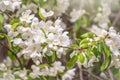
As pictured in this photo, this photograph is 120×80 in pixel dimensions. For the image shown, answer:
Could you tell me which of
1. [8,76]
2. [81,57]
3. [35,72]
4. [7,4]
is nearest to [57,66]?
[35,72]

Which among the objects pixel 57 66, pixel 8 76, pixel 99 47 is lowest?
pixel 99 47

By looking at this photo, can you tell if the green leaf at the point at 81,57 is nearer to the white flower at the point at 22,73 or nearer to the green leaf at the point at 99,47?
the green leaf at the point at 99,47

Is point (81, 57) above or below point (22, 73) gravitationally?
below

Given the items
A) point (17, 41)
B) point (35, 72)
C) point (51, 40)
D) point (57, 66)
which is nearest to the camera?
point (51, 40)

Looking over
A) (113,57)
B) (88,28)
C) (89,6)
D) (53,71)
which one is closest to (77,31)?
(88,28)

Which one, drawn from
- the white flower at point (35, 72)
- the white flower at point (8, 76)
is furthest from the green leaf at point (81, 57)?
the white flower at point (8, 76)

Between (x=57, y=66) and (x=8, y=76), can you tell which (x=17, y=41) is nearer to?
(x=8, y=76)

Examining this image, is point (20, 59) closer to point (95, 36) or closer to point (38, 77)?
point (38, 77)

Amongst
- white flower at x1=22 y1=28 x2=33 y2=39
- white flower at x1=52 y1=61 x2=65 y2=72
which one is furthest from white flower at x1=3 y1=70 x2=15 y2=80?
white flower at x1=22 y1=28 x2=33 y2=39

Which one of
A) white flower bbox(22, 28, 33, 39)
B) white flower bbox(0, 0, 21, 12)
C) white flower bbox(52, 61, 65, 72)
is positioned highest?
white flower bbox(0, 0, 21, 12)

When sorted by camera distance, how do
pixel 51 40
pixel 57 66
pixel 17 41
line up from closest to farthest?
pixel 51 40
pixel 17 41
pixel 57 66

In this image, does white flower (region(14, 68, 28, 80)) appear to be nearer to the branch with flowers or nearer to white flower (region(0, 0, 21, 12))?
the branch with flowers

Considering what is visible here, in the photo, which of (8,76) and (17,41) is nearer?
(17,41)
